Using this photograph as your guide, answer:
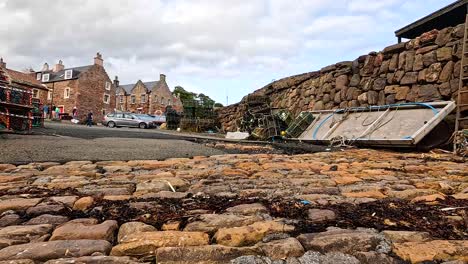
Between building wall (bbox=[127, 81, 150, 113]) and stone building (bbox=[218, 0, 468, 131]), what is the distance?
38.3 meters

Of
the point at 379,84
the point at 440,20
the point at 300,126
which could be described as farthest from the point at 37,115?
the point at 440,20

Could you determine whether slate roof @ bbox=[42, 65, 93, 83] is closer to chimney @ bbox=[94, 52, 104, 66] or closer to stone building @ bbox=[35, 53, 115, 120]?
stone building @ bbox=[35, 53, 115, 120]

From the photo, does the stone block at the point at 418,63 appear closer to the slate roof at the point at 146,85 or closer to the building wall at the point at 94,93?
the building wall at the point at 94,93

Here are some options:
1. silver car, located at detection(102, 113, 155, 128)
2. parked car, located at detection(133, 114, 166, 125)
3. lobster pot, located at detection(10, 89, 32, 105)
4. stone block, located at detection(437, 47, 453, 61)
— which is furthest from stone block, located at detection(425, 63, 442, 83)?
parked car, located at detection(133, 114, 166, 125)

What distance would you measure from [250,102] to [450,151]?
25.6 feet

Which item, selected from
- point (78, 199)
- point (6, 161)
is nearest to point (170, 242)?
point (78, 199)

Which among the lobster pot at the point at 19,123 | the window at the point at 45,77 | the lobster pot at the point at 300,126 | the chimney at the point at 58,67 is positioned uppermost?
the chimney at the point at 58,67

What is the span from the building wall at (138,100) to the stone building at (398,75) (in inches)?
1507

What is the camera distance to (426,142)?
19.7 ft

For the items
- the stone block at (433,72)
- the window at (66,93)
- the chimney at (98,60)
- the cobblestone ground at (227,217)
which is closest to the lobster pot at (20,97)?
the cobblestone ground at (227,217)

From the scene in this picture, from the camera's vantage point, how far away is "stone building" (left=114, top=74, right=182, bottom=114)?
47.5 metres

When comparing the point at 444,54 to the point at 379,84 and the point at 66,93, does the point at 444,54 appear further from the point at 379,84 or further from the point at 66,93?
the point at 66,93

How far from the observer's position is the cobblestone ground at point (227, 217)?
1422mm

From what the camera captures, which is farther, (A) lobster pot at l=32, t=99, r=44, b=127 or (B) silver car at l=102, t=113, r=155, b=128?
(B) silver car at l=102, t=113, r=155, b=128
